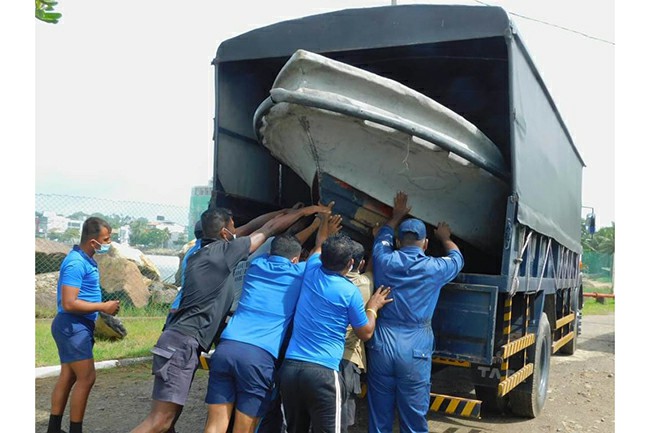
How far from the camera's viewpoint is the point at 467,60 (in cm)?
468

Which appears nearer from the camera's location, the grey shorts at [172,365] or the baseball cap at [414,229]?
the grey shorts at [172,365]

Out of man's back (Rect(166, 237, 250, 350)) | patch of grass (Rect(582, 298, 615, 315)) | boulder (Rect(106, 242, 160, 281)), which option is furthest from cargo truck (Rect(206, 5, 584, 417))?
patch of grass (Rect(582, 298, 615, 315))

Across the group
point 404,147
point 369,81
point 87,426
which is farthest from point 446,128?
point 87,426

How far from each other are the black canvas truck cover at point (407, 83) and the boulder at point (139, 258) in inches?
215

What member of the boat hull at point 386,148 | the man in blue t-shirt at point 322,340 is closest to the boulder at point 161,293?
the boat hull at point 386,148

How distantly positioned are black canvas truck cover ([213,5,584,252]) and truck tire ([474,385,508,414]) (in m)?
1.42

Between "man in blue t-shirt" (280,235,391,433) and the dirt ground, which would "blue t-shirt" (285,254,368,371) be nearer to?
"man in blue t-shirt" (280,235,391,433)

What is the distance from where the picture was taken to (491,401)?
500 centimetres

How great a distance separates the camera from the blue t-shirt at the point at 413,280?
3.52 metres

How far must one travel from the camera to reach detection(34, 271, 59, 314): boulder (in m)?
8.78

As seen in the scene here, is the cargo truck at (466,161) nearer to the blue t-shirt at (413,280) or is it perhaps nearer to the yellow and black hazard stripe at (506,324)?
the yellow and black hazard stripe at (506,324)

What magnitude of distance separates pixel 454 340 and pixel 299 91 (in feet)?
6.19

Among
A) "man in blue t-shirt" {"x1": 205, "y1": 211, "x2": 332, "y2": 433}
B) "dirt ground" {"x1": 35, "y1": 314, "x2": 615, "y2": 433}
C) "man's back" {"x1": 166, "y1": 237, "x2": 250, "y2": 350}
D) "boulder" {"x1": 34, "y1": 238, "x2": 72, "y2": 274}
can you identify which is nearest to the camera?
"man in blue t-shirt" {"x1": 205, "y1": 211, "x2": 332, "y2": 433}

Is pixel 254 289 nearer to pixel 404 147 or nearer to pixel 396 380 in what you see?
pixel 396 380
